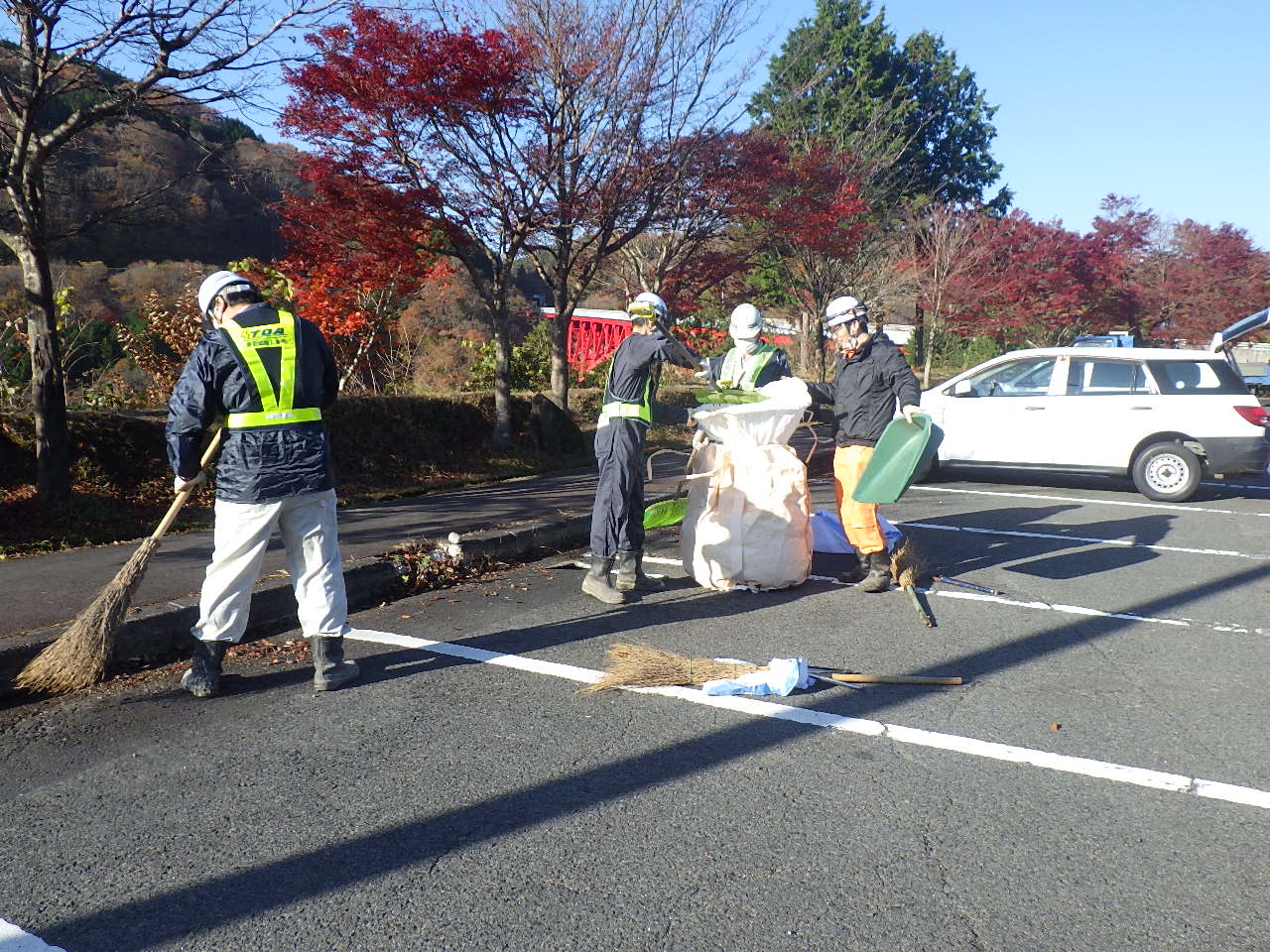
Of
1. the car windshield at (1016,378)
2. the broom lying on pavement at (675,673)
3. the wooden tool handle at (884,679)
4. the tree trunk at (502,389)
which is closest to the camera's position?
the broom lying on pavement at (675,673)

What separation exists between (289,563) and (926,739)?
288 cm

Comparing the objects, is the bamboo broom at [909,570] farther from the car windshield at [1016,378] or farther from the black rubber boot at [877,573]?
the car windshield at [1016,378]

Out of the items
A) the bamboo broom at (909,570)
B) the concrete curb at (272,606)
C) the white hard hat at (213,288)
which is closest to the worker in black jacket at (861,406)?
the bamboo broom at (909,570)

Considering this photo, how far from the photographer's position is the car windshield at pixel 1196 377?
34.6 ft

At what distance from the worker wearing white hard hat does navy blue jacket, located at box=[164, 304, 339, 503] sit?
9.87 feet

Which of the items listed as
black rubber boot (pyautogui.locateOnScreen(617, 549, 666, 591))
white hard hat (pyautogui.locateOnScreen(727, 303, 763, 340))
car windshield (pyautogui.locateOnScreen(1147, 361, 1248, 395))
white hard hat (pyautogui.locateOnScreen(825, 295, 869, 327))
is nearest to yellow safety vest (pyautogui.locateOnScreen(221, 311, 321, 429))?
black rubber boot (pyautogui.locateOnScreen(617, 549, 666, 591))

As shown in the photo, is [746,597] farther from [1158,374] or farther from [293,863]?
[1158,374]

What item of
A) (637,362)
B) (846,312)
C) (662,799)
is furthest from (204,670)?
(846,312)

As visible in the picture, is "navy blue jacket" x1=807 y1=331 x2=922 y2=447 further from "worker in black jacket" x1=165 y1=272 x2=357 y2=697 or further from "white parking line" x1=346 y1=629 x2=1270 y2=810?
"worker in black jacket" x1=165 y1=272 x2=357 y2=697

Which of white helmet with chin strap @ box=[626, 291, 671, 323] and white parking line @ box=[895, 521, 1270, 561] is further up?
white helmet with chin strap @ box=[626, 291, 671, 323]

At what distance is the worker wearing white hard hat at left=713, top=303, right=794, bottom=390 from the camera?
253 inches

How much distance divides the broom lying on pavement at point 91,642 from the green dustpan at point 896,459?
148 inches

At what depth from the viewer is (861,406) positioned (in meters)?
6.33

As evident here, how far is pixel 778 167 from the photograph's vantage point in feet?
39.9
